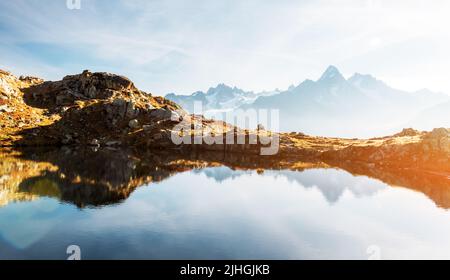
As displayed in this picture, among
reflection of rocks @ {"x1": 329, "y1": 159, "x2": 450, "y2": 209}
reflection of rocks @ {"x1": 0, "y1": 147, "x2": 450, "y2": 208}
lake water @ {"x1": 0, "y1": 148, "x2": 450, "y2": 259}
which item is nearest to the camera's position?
lake water @ {"x1": 0, "y1": 148, "x2": 450, "y2": 259}

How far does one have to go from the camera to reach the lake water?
53.8 meters

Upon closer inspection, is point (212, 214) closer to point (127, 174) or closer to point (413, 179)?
point (127, 174)

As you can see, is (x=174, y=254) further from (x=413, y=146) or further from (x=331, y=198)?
(x=413, y=146)

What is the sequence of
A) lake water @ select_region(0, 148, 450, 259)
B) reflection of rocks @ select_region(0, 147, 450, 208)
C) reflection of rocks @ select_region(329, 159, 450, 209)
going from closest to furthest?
1. lake water @ select_region(0, 148, 450, 259)
2. reflection of rocks @ select_region(0, 147, 450, 208)
3. reflection of rocks @ select_region(329, 159, 450, 209)

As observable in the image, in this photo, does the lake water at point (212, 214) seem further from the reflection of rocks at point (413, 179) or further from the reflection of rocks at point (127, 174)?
the reflection of rocks at point (413, 179)

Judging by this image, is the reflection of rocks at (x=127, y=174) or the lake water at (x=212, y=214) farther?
the reflection of rocks at (x=127, y=174)

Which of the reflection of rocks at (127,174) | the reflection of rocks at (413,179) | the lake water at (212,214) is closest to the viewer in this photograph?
the lake water at (212,214)

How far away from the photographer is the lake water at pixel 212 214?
177 feet

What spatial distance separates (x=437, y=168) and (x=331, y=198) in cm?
8362

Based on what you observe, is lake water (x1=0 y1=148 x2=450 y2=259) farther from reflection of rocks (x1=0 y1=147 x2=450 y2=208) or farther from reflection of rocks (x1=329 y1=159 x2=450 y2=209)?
reflection of rocks (x1=329 y1=159 x2=450 y2=209)

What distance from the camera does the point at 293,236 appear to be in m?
61.9

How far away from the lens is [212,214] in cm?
7456

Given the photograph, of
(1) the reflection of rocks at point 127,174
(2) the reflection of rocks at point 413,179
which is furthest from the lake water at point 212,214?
(2) the reflection of rocks at point 413,179

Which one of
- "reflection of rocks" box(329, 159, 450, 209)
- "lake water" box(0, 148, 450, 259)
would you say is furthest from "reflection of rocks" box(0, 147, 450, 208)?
"lake water" box(0, 148, 450, 259)
